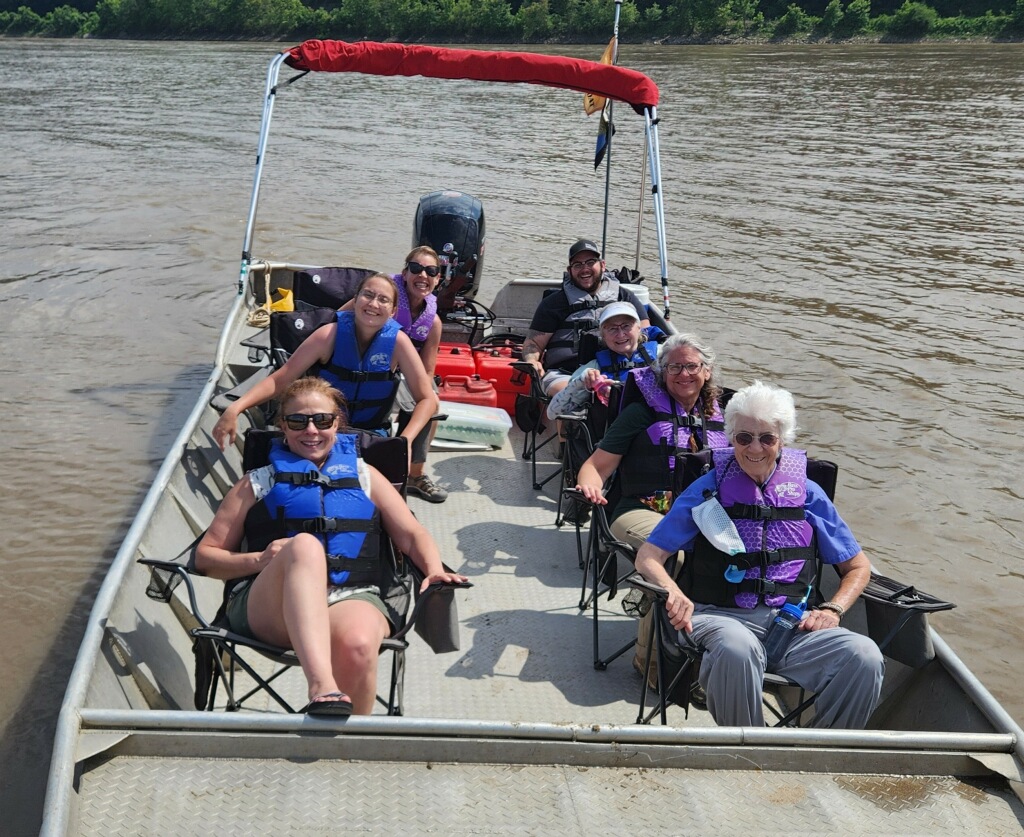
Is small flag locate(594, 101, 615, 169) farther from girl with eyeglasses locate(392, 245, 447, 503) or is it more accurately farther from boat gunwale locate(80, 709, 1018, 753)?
boat gunwale locate(80, 709, 1018, 753)

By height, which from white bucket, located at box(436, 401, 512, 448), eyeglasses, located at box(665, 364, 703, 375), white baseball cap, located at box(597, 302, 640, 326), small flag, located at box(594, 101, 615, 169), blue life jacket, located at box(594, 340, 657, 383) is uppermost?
small flag, located at box(594, 101, 615, 169)

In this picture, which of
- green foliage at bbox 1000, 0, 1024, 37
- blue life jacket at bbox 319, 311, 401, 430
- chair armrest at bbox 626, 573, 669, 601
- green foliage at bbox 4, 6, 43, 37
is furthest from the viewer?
green foliage at bbox 4, 6, 43, 37

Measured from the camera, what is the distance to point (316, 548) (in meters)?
3.37

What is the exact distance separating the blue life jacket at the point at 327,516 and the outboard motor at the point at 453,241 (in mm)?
4470

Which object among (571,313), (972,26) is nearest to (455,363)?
(571,313)

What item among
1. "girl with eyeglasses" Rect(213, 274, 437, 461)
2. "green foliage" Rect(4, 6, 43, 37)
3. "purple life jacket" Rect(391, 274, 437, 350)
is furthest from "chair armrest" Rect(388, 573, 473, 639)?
"green foliage" Rect(4, 6, 43, 37)

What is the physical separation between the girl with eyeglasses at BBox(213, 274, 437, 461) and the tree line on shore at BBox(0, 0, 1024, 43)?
45.6m

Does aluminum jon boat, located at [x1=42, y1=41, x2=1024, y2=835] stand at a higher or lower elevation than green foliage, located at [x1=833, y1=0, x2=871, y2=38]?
lower

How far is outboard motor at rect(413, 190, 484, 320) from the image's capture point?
26.6 ft

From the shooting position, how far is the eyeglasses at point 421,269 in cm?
581

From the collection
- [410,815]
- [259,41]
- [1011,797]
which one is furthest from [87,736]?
[259,41]

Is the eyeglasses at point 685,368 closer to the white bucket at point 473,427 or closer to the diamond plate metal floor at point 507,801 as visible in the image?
the diamond plate metal floor at point 507,801

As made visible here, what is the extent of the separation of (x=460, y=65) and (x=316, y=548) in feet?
14.7

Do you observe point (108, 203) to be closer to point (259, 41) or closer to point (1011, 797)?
point (1011, 797)
